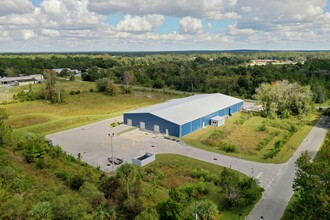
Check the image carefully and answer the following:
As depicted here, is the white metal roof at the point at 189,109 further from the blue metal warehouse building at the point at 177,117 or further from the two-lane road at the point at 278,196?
the two-lane road at the point at 278,196

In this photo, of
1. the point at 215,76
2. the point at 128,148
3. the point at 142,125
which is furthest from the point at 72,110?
the point at 215,76

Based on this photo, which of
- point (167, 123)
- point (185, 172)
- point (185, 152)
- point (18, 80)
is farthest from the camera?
point (18, 80)


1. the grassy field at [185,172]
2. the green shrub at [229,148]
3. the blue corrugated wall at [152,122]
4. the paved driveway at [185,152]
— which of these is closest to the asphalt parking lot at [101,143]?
the paved driveway at [185,152]

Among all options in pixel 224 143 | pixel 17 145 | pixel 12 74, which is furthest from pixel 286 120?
pixel 12 74

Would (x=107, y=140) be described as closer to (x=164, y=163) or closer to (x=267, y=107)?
(x=164, y=163)

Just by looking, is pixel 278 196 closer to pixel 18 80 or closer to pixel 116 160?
pixel 116 160
